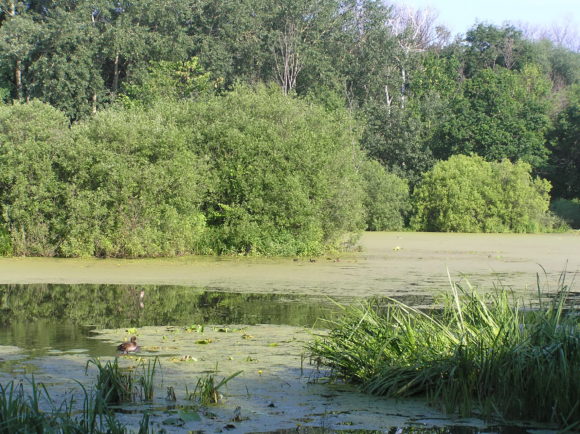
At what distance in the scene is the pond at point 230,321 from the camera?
5.75 metres

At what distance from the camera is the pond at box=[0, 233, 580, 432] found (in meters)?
5.75

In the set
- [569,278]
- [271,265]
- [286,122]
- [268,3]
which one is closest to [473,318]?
[569,278]

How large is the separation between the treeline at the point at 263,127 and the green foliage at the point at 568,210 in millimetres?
253

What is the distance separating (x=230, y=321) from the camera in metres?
10.6

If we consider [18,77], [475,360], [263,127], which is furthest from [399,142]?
[475,360]

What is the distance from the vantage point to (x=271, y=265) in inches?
706

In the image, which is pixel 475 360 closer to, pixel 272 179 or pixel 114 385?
pixel 114 385

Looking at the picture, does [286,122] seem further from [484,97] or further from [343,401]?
[484,97]

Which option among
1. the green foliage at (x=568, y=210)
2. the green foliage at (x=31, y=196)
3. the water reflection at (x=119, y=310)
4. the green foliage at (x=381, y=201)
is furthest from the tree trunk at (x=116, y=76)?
the water reflection at (x=119, y=310)

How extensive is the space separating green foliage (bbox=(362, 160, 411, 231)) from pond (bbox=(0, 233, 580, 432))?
11365 millimetres

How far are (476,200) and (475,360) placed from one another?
96.4 feet

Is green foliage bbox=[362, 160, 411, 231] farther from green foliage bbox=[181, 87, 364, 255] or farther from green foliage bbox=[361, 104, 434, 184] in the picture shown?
green foliage bbox=[181, 87, 364, 255]

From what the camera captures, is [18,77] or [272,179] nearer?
[272,179]

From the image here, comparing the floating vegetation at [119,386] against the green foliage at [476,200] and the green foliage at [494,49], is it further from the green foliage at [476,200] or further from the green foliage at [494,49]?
the green foliage at [494,49]
